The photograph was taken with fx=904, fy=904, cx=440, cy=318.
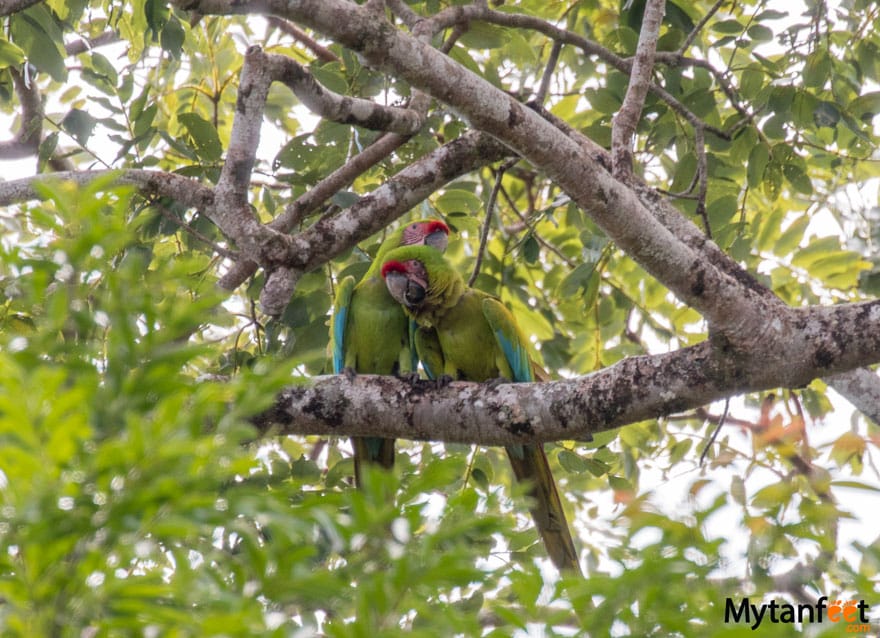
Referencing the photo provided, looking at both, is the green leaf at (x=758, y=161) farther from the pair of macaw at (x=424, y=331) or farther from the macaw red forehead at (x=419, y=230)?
the macaw red forehead at (x=419, y=230)

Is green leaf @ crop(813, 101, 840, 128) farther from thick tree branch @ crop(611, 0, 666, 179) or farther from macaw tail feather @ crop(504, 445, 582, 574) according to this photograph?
macaw tail feather @ crop(504, 445, 582, 574)

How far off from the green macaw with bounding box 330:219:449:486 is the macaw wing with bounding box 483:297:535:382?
1.37ft

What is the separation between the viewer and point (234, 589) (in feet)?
3.27

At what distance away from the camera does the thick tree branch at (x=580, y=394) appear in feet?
8.22

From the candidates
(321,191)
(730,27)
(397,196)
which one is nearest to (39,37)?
(321,191)

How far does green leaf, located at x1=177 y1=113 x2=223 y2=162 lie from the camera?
3.26m

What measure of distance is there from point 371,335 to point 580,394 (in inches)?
49.5

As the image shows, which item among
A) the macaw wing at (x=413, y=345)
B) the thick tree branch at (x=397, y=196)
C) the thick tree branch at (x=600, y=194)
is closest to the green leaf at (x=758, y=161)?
the thick tree branch at (x=397, y=196)

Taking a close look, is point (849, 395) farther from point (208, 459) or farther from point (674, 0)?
point (208, 459)

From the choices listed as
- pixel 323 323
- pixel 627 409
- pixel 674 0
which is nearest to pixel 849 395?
pixel 627 409

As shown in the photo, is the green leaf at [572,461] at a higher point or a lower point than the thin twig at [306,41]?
lower

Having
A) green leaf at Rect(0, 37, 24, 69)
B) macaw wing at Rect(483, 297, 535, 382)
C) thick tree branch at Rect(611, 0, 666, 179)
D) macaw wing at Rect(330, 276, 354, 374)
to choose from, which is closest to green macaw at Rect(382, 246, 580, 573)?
macaw wing at Rect(483, 297, 535, 382)

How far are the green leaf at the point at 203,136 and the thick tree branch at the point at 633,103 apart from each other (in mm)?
1445

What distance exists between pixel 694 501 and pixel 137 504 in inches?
28.6
